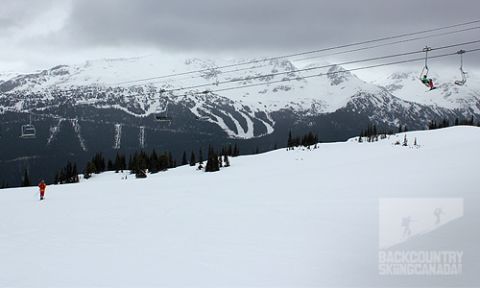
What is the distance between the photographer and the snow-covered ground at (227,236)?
15.5 m

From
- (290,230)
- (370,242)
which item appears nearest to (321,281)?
(370,242)

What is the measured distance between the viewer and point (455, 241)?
17.8 m

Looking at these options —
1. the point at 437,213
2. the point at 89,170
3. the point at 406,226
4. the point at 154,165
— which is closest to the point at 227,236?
the point at 406,226

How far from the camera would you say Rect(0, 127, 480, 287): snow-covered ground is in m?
15.5

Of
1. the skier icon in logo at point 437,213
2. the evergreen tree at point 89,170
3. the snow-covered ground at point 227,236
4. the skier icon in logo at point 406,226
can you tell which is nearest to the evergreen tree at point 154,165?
the evergreen tree at point 89,170

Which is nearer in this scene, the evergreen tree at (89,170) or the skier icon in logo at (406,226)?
the skier icon in logo at (406,226)

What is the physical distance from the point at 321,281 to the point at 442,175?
22.9 meters

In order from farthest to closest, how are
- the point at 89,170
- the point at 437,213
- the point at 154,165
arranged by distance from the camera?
1. the point at 154,165
2. the point at 89,170
3. the point at 437,213

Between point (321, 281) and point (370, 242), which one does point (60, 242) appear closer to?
point (321, 281)

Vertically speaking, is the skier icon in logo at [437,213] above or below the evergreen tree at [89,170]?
above

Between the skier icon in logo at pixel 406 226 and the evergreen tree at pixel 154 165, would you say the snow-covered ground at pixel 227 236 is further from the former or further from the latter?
the evergreen tree at pixel 154 165

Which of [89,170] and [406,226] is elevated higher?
[406,226]

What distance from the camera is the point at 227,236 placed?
66.6 feet

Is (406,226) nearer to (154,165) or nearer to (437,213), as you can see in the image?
(437,213)
